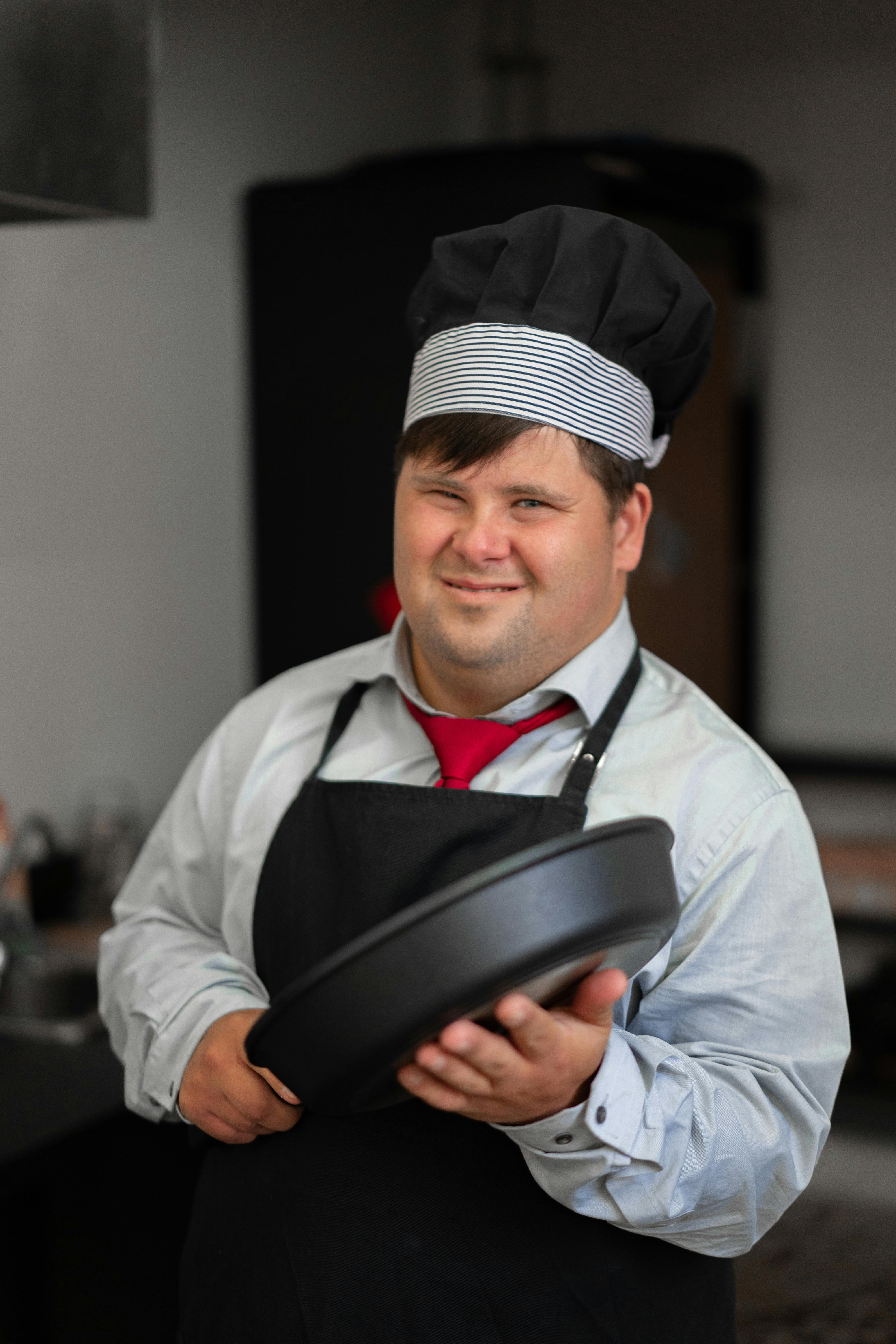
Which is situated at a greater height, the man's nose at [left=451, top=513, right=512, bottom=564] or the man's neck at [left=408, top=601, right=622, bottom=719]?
the man's nose at [left=451, top=513, right=512, bottom=564]

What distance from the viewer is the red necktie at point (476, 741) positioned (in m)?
1.13

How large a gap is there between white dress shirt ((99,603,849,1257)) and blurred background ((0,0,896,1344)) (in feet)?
1.51

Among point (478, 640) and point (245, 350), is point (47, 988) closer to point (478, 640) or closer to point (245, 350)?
point (478, 640)

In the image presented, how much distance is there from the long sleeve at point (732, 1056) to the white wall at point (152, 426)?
5.39ft

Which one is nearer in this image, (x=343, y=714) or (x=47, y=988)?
(x=343, y=714)

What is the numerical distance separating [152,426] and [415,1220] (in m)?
1.90

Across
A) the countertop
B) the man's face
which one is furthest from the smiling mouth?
the countertop

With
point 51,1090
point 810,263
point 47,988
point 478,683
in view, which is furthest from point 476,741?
point 810,263

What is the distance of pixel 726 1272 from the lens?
3.74 ft

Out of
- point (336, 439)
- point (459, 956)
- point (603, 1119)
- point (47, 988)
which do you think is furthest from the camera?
point (336, 439)

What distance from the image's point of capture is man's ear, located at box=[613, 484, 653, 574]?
1135mm

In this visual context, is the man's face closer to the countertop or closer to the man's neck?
the man's neck

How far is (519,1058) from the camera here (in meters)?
0.80

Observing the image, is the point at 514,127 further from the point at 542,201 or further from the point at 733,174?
the point at 542,201
